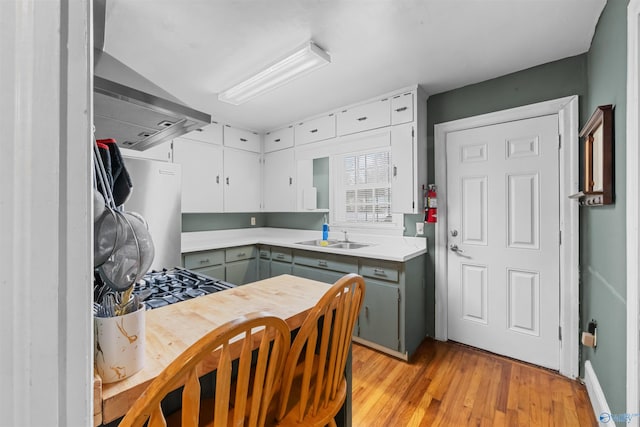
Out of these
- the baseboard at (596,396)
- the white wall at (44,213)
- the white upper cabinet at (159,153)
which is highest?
the white upper cabinet at (159,153)

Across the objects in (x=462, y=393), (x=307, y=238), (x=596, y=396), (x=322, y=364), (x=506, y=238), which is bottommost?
(x=462, y=393)

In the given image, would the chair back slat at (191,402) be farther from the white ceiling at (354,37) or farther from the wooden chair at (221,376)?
the white ceiling at (354,37)

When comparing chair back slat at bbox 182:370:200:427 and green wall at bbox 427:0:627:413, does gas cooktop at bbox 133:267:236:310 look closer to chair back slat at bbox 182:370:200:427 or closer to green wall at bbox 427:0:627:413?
chair back slat at bbox 182:370:200:427

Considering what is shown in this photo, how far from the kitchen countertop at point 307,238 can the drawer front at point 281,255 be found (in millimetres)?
74

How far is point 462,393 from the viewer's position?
188 cm

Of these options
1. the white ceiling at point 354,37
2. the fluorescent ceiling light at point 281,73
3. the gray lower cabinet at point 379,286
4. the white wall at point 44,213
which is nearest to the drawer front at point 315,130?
the white ceiling at point 354,37

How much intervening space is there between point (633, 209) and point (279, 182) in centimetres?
311

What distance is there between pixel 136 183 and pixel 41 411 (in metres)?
2.49

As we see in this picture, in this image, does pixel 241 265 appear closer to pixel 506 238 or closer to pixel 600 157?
pixel 506 238

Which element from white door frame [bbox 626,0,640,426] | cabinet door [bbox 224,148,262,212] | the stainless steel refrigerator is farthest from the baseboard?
cabinet door [bbox 224,148,262,212]

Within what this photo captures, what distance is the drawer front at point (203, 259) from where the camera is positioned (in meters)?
2.80

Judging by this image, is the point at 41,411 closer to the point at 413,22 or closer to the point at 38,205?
the point at 38,205

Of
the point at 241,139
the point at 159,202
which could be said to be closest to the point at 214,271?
the point at 159,202

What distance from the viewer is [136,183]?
239cm
